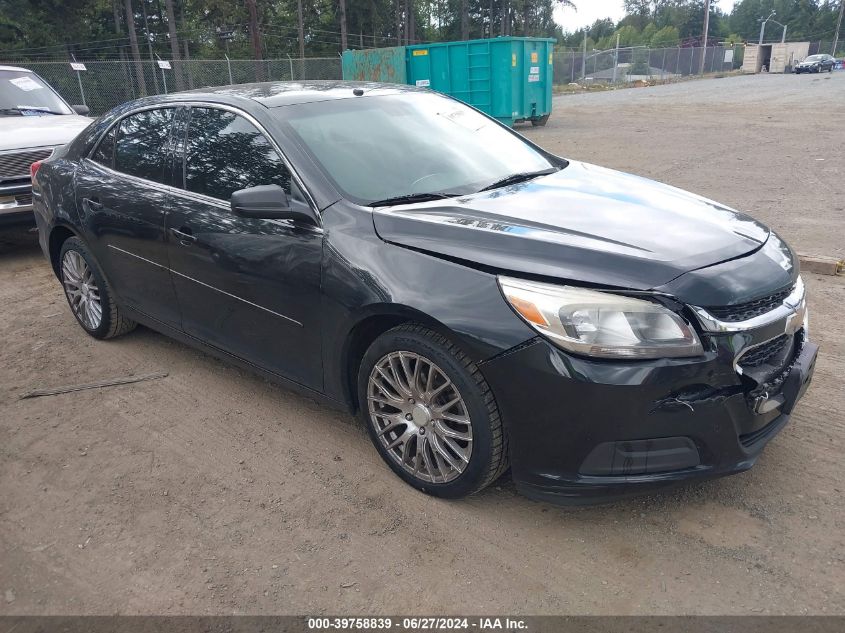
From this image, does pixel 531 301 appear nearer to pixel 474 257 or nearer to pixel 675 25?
pixel 474 257

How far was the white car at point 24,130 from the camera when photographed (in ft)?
23.3

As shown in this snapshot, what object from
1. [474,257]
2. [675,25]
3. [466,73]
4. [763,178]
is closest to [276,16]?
[466,73]

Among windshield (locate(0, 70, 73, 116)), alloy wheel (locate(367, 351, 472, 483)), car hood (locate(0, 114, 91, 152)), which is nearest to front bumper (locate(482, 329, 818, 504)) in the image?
alloy wheel (locate(367, 351, 472, 483))

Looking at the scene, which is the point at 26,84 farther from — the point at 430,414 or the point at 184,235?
the point at 430,414

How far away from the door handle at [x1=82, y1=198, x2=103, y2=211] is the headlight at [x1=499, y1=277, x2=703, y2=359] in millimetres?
3149

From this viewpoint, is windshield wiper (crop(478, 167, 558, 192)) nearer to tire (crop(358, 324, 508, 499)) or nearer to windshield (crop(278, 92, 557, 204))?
windshield (crop(278, 92, 557, 204))

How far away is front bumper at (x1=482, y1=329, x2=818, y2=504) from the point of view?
241cm

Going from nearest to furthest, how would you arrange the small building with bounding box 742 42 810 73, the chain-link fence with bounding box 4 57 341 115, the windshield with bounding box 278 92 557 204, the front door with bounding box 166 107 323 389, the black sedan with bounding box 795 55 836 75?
the front door with bounding box 166 107 323 389 < the windshield with bounding box 278 92 557 204 < the chain-link fence with bounding box 4 57 341 115 < the black sedan with bounding box 795 55 836 75 < the small building with bounding box 742 42 810 73

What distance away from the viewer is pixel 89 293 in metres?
4.85

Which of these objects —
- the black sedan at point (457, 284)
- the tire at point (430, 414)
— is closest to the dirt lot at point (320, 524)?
the tire at point (430, 414)

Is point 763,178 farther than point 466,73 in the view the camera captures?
No

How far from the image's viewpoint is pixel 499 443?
2.71m

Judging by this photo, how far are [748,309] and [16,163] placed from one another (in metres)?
7.24

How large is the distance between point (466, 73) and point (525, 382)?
1793cm
